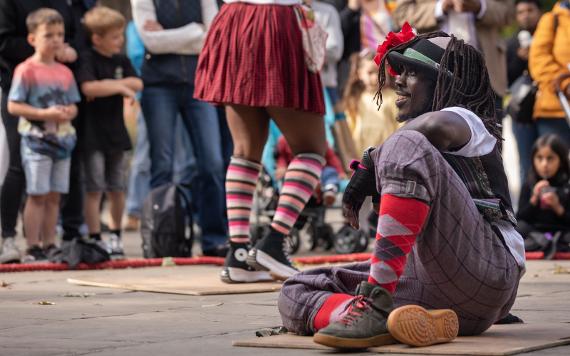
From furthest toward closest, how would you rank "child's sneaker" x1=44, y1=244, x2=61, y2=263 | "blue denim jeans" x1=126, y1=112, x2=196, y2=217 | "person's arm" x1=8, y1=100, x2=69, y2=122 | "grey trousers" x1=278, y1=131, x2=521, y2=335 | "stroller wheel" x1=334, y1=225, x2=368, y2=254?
"blue denim jeans" x1=126, y1=112, x2=196, y2=217, "stroller wheel" x1=334, y1=225, x2=368, y2=254, "person's arm" x1=8, y1=100, x2=69, y2=122, "child's sneaker" x1=44, y1=244, x2=61, y2=263, "grey trousers" x1=278, y1=131, x2=521, y2=335

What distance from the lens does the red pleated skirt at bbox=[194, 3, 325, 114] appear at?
6656 millimetres

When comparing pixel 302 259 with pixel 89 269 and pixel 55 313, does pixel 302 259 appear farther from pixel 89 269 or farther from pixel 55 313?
pixel 55 313

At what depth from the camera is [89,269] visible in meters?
7.77

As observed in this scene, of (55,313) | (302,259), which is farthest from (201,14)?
(55,313)

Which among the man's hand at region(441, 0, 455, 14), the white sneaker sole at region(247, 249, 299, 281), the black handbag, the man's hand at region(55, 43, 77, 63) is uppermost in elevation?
the man's hand at region(441, 0, 455, 14)

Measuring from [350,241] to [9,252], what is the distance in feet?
8.85

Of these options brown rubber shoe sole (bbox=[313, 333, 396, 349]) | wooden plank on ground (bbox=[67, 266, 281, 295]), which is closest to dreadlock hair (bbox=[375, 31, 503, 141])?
brown rubber shoe sole (bbox=[313, 333, 396, 349])

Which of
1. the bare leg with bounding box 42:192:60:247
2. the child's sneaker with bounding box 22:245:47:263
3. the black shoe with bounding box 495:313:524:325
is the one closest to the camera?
the black shoe with bounding box 495:313:524:325

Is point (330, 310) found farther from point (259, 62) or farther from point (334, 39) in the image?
point (334, 39)

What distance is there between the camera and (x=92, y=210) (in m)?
9.03

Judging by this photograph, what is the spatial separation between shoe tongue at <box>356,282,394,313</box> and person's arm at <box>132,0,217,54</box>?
16.1 ft

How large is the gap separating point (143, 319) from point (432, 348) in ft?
4.78

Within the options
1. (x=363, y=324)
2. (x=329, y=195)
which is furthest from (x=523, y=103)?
A: (x=363, y=324)

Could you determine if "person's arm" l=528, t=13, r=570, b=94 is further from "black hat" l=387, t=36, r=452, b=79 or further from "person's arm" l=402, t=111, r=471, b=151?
"person's arm" l=402, t=111, r=471, b=151
